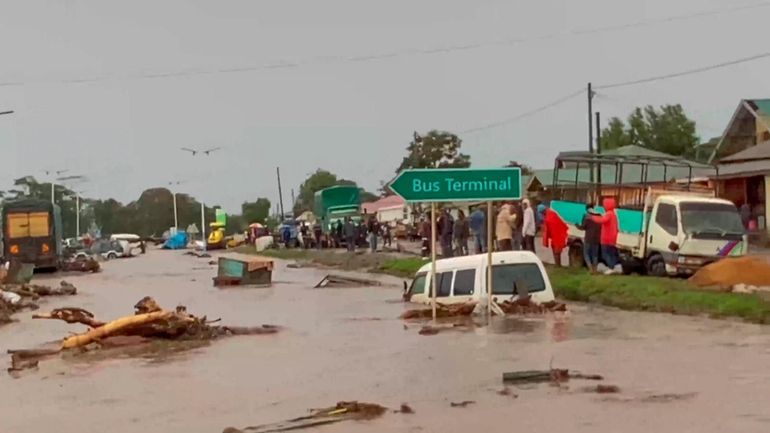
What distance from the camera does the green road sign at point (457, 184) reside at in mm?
20266

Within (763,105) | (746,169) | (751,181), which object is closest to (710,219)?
(746,169)

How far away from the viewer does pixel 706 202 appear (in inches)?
1117

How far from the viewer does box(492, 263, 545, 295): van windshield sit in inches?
840

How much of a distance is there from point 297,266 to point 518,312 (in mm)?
32838

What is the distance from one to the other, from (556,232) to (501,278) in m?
8.97

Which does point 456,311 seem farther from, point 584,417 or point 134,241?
point 134,241

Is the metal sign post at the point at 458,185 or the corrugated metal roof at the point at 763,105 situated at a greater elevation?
the corrugated metal roof at the point at 763,105

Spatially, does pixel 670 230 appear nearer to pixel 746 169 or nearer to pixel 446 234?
pixel 446 234

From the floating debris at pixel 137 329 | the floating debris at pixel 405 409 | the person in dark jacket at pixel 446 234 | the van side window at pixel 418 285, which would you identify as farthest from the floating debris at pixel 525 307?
the person in dark jacket at pixel 446 234

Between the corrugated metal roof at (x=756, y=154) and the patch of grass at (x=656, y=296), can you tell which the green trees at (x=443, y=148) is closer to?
the corrugated metal roof at (x=756, y=154)

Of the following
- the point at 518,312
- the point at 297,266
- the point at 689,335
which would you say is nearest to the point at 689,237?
the point at 518,312

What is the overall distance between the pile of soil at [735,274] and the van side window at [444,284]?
5.33 m

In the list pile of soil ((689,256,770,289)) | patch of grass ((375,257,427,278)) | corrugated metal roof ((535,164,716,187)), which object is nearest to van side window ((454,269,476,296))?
pile of soil ((689,256,770,289))

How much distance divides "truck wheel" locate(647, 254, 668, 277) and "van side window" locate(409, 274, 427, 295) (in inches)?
258
